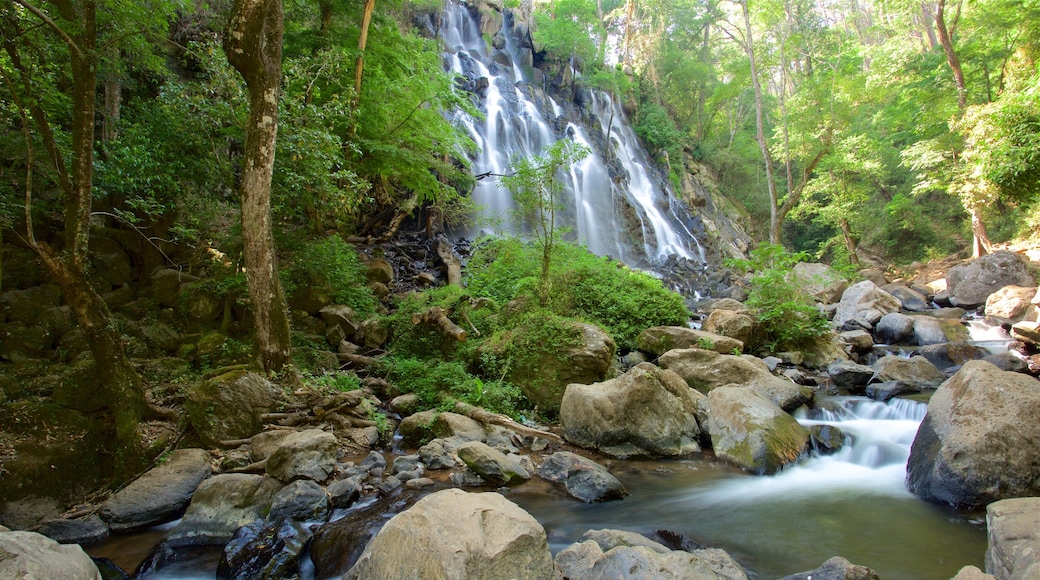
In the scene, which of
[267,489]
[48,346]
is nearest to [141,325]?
[48,346]

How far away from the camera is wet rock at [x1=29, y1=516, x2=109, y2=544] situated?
398 cm

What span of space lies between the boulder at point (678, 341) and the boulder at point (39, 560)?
8.35 meters

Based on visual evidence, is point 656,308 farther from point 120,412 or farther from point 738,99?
point 738,99

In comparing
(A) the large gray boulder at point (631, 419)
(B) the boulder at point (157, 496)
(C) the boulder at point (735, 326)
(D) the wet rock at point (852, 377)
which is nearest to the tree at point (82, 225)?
(B) the boulder at point (157, 496)

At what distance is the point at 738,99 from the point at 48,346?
1557 inches

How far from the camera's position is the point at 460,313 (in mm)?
9773

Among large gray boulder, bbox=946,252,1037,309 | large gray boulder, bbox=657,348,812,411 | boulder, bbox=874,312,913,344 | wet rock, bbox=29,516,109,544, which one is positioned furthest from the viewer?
large gray boulder, bbox=946,252,1037,309

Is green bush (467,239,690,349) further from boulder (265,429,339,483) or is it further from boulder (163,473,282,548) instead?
boulder (163,473,282,548)

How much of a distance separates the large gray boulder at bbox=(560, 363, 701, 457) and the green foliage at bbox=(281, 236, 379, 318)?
5.00 metres

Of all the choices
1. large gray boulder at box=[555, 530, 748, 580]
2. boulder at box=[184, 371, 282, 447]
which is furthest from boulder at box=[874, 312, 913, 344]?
boulder at box=[184, 371, 282, 447]

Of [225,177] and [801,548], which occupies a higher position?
[225,177]

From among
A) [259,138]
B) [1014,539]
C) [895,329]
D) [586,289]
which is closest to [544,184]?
[586,289]

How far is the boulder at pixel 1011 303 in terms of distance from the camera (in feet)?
41.1

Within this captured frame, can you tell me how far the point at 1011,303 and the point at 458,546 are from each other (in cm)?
1637
